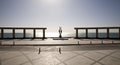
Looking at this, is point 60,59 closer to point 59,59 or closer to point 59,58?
point 59,59

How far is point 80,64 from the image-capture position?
11922 millimetres

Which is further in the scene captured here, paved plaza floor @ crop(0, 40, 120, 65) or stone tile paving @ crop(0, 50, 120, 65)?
paved plaza floor @ crop(0, 40, 120, 65)

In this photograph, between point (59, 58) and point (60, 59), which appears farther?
point (59, 58)

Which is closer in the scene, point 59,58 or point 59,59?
point 59,59

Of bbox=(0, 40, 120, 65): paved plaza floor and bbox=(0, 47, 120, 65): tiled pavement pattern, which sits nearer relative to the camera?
bbox=(0, 47, 120, 65): tiled pavement pattern

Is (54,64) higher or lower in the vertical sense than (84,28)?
lower

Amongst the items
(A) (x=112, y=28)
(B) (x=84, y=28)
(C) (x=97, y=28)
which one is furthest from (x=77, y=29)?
(A) (x=112, y=28)

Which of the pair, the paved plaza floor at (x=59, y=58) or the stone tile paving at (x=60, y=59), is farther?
the paved plaza floor at (x=59, y=58)

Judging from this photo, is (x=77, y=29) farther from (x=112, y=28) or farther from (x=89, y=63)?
(x=89, y=63)

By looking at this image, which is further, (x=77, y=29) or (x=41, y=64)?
(x=77, y=29)

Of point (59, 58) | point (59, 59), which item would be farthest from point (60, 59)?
point (59, 58)

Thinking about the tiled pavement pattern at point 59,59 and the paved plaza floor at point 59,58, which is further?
the paved plaza floor at point 59,58

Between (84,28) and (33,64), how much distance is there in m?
34.7

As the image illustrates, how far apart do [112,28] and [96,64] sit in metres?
35.0
